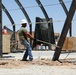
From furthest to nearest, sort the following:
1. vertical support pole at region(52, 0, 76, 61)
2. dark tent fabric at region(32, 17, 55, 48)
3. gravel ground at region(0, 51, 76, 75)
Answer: dark tent fabric at region(32, 17, 55, 48) < vertical support pole at region(52, 0, 76, 61) < gravel ground at region(0, 51, 76, 75)

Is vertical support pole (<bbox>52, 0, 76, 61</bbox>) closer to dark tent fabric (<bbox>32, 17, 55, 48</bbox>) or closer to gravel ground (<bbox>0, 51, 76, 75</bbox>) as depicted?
gravel ground (<bbox>0, 51, 76, 75</bbox>)

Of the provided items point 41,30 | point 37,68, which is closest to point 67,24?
point 37,68

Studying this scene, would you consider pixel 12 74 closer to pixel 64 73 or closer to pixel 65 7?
pixel 64 73

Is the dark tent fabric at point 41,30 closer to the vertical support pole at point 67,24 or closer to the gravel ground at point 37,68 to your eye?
the vertical support pole at point 67,24

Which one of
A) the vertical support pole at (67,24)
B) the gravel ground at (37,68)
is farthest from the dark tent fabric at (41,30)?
the gravel ground at (37,68)

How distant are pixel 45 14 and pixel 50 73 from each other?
18819 millimetres

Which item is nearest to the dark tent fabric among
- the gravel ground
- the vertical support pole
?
the vertical support pole

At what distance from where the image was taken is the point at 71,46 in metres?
15.9

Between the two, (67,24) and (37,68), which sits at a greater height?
(67,24)

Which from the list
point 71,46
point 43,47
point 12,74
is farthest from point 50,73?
point 43,47

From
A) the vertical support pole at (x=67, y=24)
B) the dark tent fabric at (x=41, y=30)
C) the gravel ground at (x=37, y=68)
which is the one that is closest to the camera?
the gravel ground at (x=37, y=68)

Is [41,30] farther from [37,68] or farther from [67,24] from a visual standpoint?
[37,68]

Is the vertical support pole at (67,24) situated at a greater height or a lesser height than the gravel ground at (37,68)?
greater

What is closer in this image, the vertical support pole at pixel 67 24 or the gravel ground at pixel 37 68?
the gravel ground at pixel 37 68
